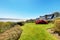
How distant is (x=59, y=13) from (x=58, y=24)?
152 feet

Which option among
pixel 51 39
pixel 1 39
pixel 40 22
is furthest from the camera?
pixel 40 22

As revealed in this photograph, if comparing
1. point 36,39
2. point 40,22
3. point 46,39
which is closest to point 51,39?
point 46,39

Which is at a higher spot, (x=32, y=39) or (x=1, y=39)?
(x=1, y=39)

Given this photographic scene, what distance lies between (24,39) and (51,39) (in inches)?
101

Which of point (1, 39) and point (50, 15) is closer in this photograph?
point (1, 39)

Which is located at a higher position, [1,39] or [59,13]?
[1,39]

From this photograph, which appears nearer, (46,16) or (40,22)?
(40,22)

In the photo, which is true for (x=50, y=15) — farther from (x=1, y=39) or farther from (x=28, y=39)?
(x=1, y=39)

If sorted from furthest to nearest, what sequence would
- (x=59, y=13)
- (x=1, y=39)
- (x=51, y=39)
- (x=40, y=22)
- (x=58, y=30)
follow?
(x=59, y=13) < (x=40, y=22) < (x=58, y=30) < (x=51, y=39) < (x=1, y=39)

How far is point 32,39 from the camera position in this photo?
15.0 meters

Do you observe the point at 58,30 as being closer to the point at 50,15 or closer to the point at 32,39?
the point at 32,39

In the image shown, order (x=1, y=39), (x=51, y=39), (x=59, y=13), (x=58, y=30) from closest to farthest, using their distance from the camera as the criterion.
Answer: (x=1, y=39) < (x=51, y=39) < (x=58, y=30) < (x=59, y=13)

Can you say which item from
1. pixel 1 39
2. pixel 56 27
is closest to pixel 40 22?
pixel 56 27

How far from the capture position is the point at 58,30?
20.4 meters
